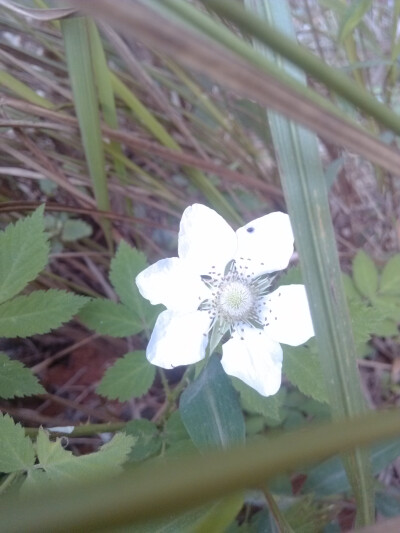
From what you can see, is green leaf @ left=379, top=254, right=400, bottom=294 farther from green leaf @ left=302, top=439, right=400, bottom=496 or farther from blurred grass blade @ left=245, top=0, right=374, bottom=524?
blurred grass blade @ left=245, top=0, right=374, bottom=524

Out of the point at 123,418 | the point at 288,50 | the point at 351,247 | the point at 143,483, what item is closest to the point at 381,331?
the point at 351,247

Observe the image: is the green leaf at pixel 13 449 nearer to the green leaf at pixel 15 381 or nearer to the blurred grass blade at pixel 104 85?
the green leaf at pixel 15 381

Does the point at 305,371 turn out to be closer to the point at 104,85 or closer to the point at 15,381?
the point at 15,381

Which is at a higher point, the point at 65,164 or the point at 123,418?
the point at 65,164

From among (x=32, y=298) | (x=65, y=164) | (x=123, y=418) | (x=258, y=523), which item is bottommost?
(x=258, y=523)

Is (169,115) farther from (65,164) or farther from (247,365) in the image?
(247,365)

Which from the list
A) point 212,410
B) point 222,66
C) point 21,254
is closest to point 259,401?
point 212,410

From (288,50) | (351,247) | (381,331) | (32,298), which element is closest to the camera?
(288,50)

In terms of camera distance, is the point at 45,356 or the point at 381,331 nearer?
the point at 381,331
